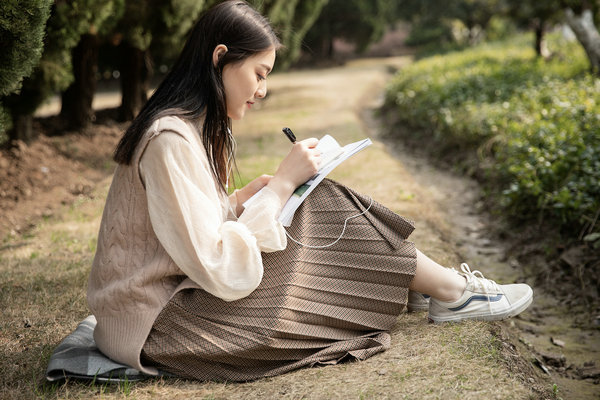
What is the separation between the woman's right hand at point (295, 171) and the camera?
2.27 metres

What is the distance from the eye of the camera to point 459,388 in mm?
2152

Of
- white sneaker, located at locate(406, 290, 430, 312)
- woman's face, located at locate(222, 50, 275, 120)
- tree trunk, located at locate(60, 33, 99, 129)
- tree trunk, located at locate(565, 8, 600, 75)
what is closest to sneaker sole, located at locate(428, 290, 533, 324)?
white sneaker, located at locate(406, 290, 430, 312)

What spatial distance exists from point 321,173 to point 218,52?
57cm

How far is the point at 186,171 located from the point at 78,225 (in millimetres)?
2858

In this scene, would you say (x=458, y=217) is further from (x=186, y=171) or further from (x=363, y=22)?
(x=363, y=22)

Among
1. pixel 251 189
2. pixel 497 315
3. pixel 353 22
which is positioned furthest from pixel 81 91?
pixel 353 22

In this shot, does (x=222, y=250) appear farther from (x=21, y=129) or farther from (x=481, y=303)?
(x=21, y=129)

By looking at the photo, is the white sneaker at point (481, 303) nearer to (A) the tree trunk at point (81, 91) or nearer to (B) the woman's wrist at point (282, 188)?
(B) the woman's wrist at point (282, 188)

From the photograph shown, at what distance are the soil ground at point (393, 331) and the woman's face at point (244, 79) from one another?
39.7 inches

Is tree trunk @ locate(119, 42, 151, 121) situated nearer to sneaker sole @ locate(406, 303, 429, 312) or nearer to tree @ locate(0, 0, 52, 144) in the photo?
tree @ locate(0, 0, 52, 144)

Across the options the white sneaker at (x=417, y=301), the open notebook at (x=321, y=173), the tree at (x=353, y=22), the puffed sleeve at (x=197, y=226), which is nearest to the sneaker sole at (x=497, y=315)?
the white sneaker at (x=417, y=301)

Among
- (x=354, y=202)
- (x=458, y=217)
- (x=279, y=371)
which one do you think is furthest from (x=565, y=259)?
(x=279, y=371)

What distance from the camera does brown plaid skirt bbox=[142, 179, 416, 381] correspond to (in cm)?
222

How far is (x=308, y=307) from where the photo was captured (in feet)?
7.57
